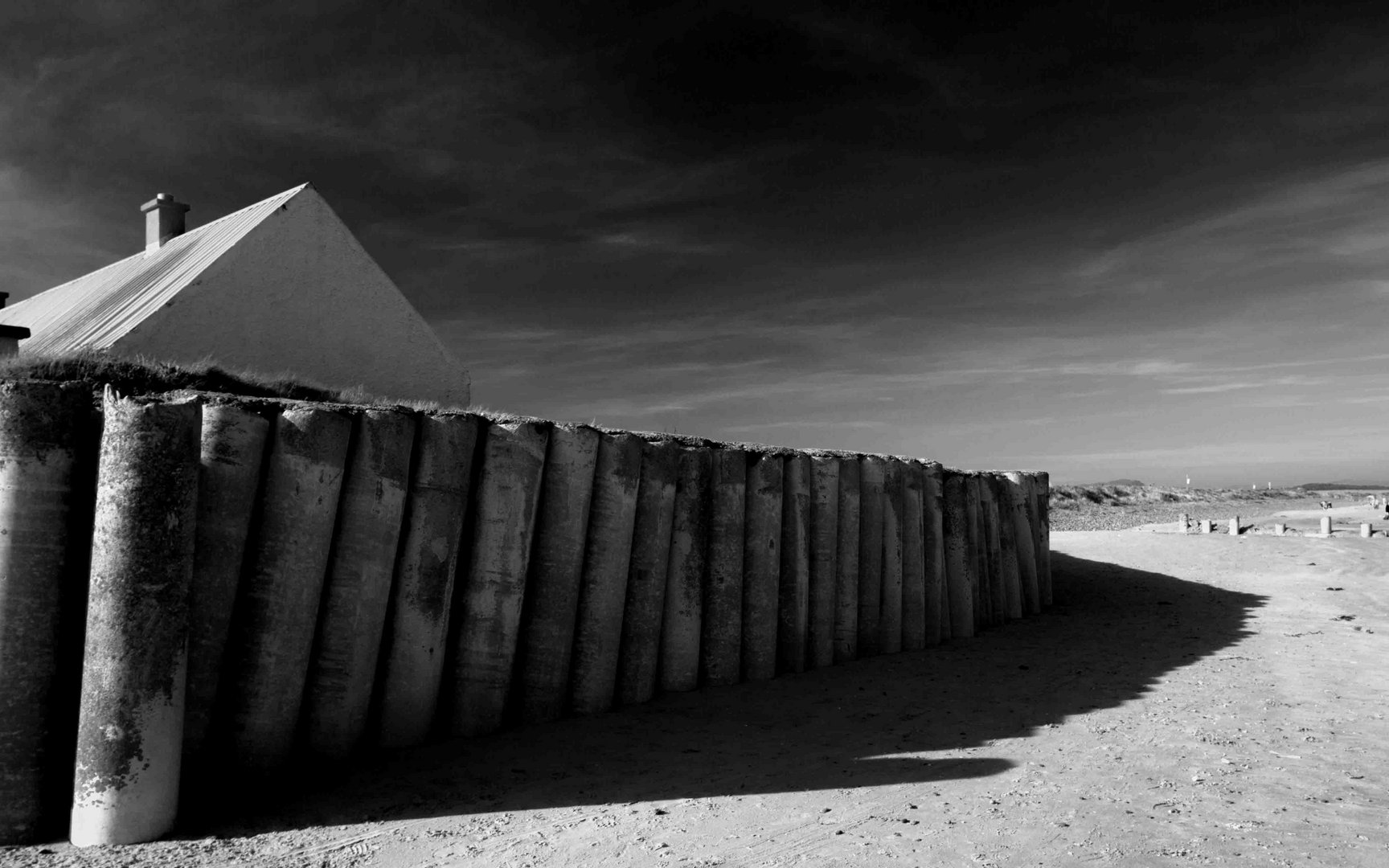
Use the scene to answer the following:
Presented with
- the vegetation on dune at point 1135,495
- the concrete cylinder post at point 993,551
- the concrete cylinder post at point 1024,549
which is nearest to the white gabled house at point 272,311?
the concrete cylinder post at point 993,551

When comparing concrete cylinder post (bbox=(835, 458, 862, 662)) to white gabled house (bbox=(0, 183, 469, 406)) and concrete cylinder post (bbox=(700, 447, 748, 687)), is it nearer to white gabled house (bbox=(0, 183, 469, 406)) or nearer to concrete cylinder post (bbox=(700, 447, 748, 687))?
concrete cylinder post (bbox=(700, 447, 748, 687))

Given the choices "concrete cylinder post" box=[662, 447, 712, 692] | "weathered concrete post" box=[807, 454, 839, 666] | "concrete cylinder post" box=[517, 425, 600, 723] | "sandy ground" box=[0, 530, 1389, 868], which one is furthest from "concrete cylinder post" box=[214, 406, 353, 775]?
"weathered concrete post" box=[807, 454, 839, 666]

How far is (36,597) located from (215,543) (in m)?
0.75

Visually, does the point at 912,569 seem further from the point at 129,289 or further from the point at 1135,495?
the point at 1135,495

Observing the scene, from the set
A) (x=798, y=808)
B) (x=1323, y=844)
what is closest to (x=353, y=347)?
(x=798, y=808)

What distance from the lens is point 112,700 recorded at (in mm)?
3949

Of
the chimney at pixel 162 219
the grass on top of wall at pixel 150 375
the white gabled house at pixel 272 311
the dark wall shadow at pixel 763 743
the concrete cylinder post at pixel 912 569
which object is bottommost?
the dark wall shadow at pixel 763 743

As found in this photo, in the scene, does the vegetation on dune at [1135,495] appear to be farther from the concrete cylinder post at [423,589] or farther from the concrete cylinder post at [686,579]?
the concrete cylinder post at [423,589]

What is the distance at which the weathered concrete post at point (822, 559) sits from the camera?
24.8 ft

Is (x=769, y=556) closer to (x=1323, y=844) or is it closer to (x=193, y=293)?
(x=1323, y=844)

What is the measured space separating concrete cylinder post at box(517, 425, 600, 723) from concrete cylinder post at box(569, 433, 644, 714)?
0.08 m

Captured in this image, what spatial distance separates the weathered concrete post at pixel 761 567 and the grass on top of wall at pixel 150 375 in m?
3.84

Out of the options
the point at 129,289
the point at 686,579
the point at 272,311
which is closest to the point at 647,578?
the point at 686,579

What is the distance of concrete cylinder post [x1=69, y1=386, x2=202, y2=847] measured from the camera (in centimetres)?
395
